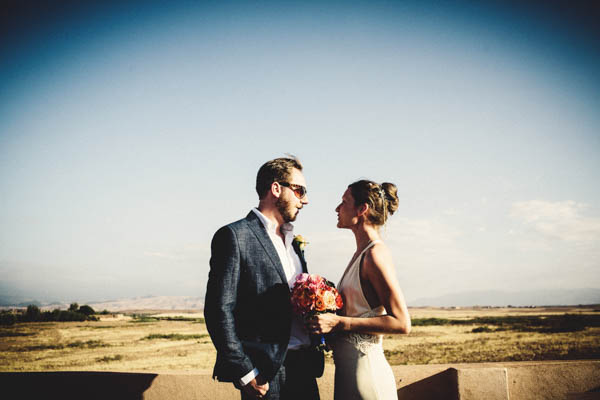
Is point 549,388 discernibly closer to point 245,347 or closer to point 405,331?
point 405,331

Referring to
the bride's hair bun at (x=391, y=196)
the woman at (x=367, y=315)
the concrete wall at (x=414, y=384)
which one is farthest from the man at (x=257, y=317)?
the concrete wall at (x=414, y=384)

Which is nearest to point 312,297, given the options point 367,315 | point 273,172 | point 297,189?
point 367,315

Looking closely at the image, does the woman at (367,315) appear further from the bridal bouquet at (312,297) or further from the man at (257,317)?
the man at (257,317)

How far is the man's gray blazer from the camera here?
8.27ft

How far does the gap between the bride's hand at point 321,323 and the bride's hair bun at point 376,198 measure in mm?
903

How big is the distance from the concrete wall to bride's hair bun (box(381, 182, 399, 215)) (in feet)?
5.62

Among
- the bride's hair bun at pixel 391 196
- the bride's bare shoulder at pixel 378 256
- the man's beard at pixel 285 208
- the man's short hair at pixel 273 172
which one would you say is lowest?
the bride's bare shoulder at pixel 378 256

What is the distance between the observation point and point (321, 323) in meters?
2.69

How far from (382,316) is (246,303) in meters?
1.01

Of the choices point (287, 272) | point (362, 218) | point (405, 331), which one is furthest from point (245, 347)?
point (362, 218)

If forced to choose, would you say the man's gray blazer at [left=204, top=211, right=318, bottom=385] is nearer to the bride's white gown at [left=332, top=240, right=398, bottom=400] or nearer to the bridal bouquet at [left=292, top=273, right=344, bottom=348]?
the bridal bouquet at [left=292, top=273, right=344, bottom=348]

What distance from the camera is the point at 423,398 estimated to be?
381cm

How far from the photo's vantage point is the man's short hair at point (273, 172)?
3207 mm

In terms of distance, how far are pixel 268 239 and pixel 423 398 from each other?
243 cm
